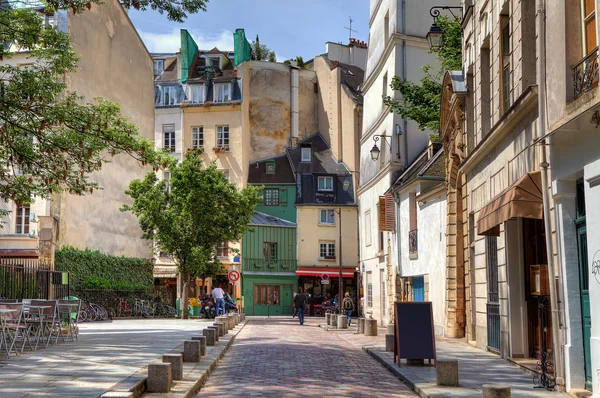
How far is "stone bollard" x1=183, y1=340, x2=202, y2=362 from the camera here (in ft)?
43.3

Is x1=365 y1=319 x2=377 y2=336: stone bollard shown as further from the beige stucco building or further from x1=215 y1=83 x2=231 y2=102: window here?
x1=215 y1=83 x2=231 y2=102: window

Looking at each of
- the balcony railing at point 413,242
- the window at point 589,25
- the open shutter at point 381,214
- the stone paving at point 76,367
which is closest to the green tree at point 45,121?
the stone paving at point 76,367

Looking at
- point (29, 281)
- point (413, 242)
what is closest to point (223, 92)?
point (413, 242)

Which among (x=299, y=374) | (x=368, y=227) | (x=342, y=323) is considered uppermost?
(x=368, y=227)

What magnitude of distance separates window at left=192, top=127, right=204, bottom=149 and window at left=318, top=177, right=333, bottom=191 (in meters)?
8.33

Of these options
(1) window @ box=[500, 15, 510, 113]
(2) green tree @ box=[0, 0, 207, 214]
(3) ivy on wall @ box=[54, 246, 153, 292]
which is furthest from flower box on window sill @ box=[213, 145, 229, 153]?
(1) window @ box=[500, 15, 510, 113]

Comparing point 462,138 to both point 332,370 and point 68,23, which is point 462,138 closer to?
point 332,370

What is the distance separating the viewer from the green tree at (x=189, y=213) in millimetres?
36406

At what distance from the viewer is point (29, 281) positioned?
19438mm

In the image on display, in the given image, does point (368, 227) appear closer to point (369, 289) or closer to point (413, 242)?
point (369, 289)

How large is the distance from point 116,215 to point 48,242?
695cm

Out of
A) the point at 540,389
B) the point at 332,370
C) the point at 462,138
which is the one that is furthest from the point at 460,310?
the point at 540,389

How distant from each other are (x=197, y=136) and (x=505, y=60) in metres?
40.5

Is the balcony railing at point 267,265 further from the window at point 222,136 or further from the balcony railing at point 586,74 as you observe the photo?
the balcony railing at point 586,74
